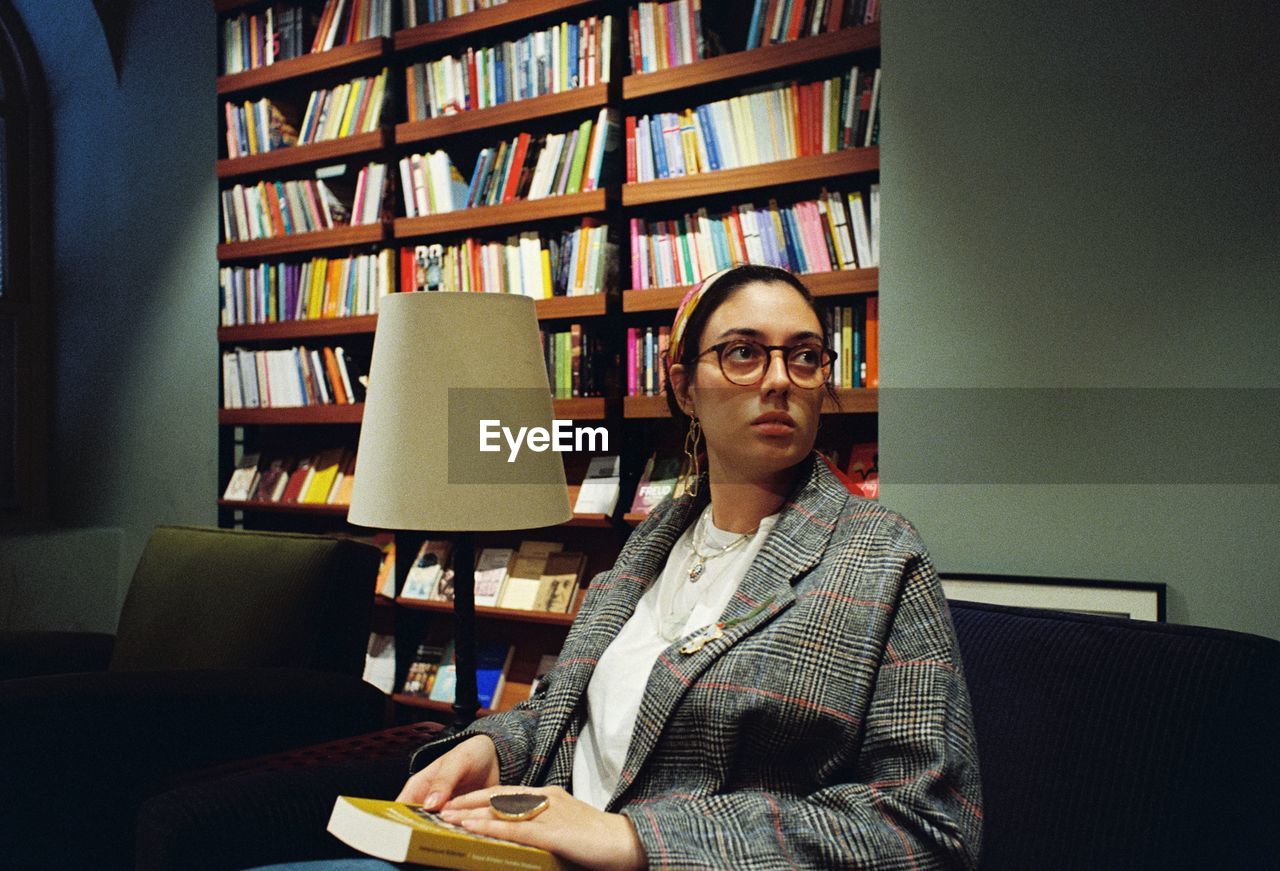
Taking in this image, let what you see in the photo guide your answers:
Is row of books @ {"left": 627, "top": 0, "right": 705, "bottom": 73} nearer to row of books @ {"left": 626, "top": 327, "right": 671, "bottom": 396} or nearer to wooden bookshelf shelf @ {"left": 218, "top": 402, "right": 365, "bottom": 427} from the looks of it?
row of books @ {"left": 626, "top": 327, "right": 671, "bottom": 396}

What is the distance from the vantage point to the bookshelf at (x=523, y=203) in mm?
2625

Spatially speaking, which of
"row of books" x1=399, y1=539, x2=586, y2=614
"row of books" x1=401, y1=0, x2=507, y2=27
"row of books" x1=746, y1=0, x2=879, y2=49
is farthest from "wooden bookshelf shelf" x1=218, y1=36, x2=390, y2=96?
"row of books" x1=399, y1=539, x2=586, y2=614

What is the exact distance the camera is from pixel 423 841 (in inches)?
37.1

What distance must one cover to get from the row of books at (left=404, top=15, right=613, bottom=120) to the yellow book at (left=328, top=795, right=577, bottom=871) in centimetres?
238

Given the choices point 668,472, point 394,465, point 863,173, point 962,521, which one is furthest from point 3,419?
point 962,521

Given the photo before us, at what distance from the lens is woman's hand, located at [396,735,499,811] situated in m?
1.14

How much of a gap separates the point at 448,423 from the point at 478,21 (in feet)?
6.66

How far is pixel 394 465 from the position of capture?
62.1 inches

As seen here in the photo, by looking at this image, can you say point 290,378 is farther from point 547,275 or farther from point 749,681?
point 749,681

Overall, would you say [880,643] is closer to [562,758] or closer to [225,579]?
[562,758]

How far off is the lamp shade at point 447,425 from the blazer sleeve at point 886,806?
0.69 metres

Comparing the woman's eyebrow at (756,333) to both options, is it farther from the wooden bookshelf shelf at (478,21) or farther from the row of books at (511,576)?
the wooden bookshelf shelf at (478,21)

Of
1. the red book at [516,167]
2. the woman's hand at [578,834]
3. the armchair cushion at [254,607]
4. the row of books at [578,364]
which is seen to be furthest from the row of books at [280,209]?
the woman's hand at [578,834]

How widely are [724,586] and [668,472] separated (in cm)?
166
